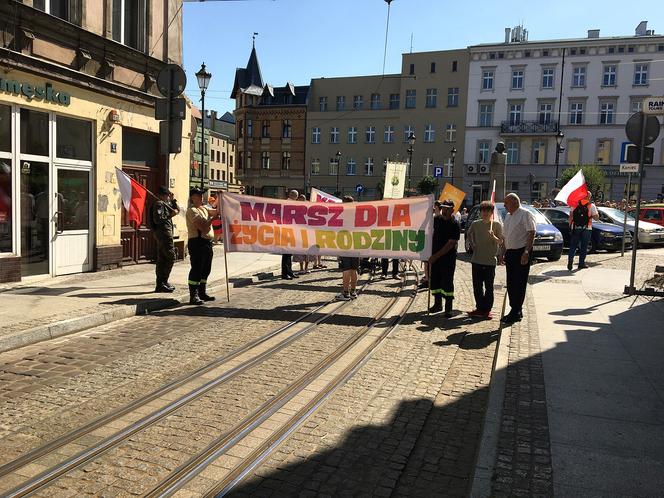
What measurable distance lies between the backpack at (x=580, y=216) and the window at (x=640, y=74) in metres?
48.2

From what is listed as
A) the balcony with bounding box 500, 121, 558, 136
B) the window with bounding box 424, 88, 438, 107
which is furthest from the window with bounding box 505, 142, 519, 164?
the window with bounding box 424, 88, 438, 107

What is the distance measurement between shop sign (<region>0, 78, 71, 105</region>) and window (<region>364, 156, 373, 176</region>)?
56107 mm

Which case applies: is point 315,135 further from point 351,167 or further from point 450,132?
point 450,132

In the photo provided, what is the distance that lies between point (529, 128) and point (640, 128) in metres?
50.4

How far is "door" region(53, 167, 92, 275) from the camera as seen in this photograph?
11.6m

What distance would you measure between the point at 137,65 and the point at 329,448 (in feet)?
40.0

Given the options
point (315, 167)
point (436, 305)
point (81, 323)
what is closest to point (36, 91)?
point (81, 323)

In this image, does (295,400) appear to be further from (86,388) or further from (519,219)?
(519,219)

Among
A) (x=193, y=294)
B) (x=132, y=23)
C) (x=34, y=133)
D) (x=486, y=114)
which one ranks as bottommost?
(x=193, y=294)

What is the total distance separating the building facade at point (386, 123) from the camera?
62.2m

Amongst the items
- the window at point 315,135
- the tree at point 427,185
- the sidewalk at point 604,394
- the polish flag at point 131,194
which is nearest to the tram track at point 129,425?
the sidewalk at point 604,394

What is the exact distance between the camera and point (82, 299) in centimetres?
936

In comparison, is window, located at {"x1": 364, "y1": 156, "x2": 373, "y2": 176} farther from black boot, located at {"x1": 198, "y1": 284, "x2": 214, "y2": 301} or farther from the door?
black boot, located at {"x1": 198, "y1": 284, "x2": 214, "y2": 301}

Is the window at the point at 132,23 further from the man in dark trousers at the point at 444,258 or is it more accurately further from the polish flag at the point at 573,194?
the polish flag at the point at 573,194
